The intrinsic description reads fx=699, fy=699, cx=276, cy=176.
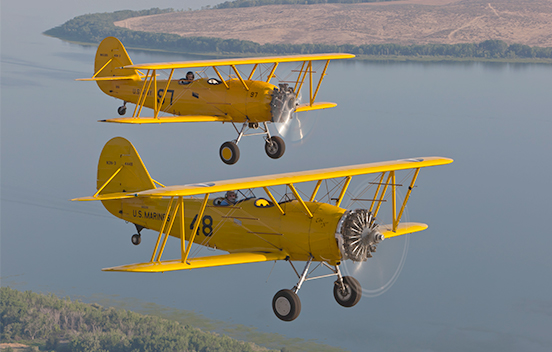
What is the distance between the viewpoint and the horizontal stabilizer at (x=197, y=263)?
12164 mm

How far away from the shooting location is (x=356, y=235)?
13336 mm

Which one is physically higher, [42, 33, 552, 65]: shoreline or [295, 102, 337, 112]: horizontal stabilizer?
[42, 33, 552, 65]: shoreline

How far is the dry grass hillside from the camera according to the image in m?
178

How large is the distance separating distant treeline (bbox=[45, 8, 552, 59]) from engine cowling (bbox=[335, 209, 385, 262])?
140953 millimetres

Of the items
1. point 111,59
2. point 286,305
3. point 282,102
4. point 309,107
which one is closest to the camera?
point 286,305

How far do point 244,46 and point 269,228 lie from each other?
145 m

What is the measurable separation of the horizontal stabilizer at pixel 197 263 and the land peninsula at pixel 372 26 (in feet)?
509

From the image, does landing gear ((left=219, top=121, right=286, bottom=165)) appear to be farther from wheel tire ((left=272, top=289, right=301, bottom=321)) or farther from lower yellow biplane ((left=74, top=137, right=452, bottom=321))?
wheel tire ((left=272, top=289, right=301, bottom=321))

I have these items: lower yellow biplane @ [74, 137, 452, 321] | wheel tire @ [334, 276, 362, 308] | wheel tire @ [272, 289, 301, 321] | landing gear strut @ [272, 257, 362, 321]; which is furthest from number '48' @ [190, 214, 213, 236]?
wheel tire @ [334, 276, 362, 308]

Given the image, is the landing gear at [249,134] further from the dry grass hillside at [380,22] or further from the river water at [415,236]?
the dry grass hillside at [380,22]

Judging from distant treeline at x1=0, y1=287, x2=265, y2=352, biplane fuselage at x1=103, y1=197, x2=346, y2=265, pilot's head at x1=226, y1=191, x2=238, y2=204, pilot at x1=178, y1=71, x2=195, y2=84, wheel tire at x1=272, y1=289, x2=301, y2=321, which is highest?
pilot at x1=178, y1=71, x2=195, y2=84

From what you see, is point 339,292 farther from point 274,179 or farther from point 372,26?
point 372,26

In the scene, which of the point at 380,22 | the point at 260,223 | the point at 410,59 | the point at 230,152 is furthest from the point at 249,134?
the point at 380,22

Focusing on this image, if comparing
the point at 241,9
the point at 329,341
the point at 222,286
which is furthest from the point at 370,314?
the point at 241,9
